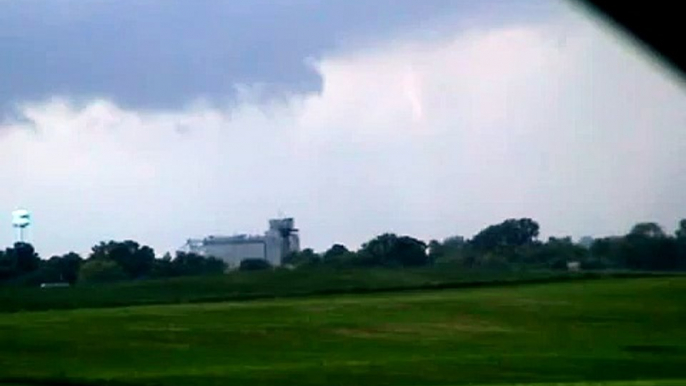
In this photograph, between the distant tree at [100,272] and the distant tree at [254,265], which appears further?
the distant tree at [254,265]

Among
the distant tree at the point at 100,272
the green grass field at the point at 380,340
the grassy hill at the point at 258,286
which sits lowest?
the green grass field at the point at 380,340

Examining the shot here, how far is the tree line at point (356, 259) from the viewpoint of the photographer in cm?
5253

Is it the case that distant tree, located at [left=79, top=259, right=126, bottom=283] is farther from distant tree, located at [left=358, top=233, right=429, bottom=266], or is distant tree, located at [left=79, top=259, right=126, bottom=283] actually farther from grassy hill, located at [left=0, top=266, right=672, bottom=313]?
distant tree, located at [left=358, top=233, right=429, bottom=266]

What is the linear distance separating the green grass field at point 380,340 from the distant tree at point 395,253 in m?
4.37

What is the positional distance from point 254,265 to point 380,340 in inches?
754

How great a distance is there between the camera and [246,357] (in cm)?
3569

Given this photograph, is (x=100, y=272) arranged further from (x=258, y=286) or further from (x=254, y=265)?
(x=254, y=265)

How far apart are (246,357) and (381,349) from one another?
3.96 metres

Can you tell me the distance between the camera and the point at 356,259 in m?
56.7

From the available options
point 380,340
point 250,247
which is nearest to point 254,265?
point 250,247

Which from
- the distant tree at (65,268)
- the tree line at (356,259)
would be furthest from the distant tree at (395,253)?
the distant tree at (65,268)

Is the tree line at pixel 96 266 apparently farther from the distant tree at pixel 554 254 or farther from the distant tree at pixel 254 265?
the distant tree at pixel 554 254

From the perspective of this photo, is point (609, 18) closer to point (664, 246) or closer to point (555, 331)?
point (664, 246)

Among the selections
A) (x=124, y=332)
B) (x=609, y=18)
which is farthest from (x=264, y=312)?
(x=609, y=18)
